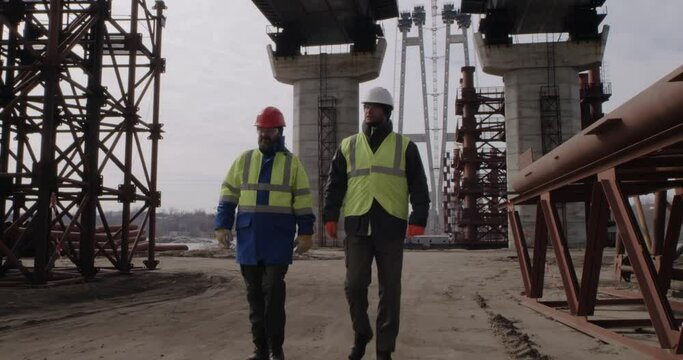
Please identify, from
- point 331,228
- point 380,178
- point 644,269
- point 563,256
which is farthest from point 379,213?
point 563,256

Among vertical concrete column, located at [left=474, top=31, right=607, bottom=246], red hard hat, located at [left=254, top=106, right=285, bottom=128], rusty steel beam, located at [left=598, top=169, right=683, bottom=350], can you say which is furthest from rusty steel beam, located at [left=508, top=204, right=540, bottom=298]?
vertical concrete column, located at [left=474, top=31, right=607, bottom=246]

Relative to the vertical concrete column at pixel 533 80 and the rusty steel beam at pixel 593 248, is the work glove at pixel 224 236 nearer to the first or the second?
the rusty steel beam at pixel 593 248

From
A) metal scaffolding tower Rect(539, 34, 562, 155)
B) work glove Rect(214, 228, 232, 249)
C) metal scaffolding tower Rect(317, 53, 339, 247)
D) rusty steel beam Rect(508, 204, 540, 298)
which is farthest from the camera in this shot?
metal scaffolding tower Rect(317, 53, 339, 247)

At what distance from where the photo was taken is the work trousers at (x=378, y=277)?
3936 mm

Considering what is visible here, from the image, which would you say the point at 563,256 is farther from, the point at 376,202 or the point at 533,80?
the point at 533,80

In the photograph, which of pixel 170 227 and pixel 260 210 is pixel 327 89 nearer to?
pixel 260 210

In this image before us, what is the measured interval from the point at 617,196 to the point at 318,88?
26332 millimetres

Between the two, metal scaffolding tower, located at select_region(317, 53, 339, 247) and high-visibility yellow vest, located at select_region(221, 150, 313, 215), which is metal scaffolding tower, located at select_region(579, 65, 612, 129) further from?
high-visibility yellow vest, located at select_region(221, 150, 313, 215)

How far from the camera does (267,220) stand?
4.14m

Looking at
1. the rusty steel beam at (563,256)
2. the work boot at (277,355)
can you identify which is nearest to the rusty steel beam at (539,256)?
the rusty steel beam at (563,256)

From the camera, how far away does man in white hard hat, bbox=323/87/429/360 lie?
3.95m

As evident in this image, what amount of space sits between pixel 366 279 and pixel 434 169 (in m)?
73.6

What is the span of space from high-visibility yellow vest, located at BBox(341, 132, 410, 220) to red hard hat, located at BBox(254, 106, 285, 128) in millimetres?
713

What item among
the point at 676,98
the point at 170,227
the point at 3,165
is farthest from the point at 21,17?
the point at 170,227
